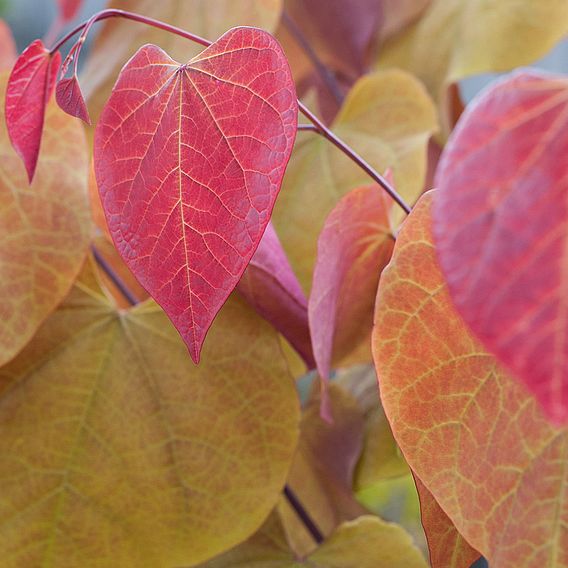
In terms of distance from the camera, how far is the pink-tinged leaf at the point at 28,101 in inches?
9.4

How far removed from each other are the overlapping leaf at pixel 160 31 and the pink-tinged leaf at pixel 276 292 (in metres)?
0.16

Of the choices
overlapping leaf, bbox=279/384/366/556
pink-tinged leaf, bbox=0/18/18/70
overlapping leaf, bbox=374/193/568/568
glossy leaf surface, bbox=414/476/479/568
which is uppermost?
pink-tinged leaf, bbox=0/18/18/70

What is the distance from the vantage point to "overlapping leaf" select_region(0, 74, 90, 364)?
0.29m

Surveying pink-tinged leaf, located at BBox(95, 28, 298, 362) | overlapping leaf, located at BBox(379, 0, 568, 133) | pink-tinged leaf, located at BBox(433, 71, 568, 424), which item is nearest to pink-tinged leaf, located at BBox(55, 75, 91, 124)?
pink-tinged leaf, located at BBox(95, 28, 298, 362)

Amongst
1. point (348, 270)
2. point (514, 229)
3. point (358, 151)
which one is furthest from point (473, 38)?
point (514, 229)

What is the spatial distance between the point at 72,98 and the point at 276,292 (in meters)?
0.09

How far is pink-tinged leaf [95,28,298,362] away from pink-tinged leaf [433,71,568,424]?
2.5 inches

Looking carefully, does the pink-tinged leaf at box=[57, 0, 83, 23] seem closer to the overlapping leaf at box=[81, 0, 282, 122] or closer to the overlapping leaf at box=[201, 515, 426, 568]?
the overlapping leaf at box=[81, 0, 282, 122]

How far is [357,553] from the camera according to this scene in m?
0.32

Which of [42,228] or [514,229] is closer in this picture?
[514,229]

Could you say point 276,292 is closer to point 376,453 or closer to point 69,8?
point 376,453

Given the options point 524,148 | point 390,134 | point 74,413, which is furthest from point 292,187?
point 524,148

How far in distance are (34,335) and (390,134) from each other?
0.20 metres

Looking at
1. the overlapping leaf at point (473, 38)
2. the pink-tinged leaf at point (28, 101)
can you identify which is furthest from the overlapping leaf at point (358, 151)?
the pink-tinged leaf at point (28, 101)
